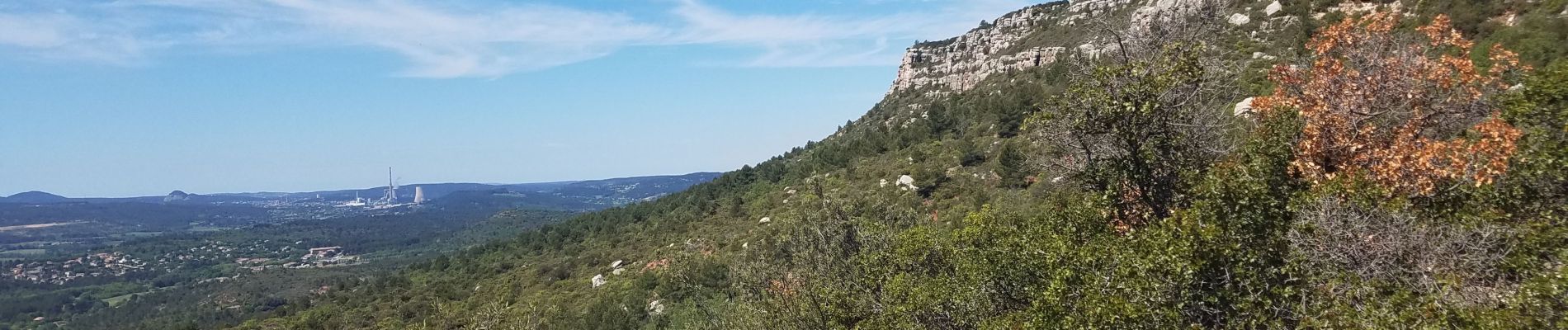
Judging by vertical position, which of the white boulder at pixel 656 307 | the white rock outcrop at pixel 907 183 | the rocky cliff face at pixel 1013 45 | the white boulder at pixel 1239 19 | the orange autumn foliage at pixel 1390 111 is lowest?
the white boulder at pixel 656 307

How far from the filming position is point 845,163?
68938mm

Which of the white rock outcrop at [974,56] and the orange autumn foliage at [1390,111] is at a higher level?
the white rock outcrop at [974,56]

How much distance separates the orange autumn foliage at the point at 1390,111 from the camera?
13.0 meters

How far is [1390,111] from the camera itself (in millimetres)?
14945

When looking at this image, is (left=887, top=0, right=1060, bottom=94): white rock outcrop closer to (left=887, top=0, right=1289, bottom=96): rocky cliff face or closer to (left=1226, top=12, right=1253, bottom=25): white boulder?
(left=887, top=0, right=1289, bottom=96): rocky cliff face

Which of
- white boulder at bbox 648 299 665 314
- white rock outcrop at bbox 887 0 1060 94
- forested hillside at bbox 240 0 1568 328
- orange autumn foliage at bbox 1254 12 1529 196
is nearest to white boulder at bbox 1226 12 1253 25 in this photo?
forested hillside at bbox 240 0 1568 328

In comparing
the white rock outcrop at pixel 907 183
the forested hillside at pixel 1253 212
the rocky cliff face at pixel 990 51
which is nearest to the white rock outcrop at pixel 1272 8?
the rocky cliff face at pixel 990 51

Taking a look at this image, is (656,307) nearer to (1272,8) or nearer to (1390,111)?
(1390,111)

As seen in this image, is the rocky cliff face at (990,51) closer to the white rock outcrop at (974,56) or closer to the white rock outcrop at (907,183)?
the white rock outcrop at (974,56)

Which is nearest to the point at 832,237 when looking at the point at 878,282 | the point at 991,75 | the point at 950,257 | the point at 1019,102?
the point at 878,282

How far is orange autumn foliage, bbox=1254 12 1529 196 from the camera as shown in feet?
42.8

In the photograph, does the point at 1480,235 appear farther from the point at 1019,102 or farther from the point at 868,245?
the point at 1019,102

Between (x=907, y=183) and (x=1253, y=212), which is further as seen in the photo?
(x=907, y=183)

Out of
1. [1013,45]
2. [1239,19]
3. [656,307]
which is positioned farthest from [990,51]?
[656,307]
